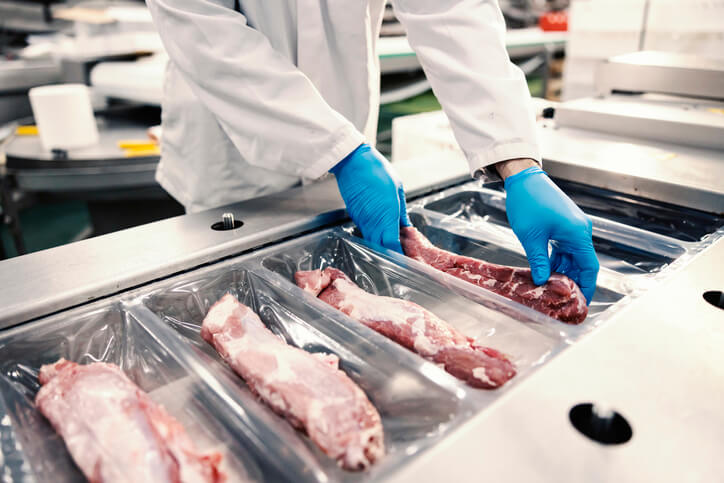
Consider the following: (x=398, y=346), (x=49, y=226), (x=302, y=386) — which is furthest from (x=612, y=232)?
(x=49, y=226)

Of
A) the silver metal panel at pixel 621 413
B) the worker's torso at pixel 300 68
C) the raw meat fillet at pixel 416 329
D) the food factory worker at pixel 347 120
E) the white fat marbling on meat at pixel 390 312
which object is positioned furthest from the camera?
the worker's torso at pixel 300 68

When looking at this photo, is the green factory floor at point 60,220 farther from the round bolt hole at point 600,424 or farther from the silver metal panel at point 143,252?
the round bolt hole at point 600,424

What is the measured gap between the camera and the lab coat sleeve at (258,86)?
1209mm

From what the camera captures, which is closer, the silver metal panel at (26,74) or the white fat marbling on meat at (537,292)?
the white fat marbling on meat at (537,292)

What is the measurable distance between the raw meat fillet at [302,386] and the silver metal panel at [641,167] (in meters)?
1.05

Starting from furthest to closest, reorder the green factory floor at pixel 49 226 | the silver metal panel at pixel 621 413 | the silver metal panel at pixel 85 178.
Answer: the green factory floor at pixel 49 226 < the silver metal panel at pixel 85 178 < the silver metal panel at pixel 621 413

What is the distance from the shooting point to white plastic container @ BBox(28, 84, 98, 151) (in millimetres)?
2543

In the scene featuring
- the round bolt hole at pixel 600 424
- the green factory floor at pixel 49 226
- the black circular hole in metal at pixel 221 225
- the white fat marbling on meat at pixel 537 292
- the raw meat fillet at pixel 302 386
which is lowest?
the green factory floor at pixel 49 226

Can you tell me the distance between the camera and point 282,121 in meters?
1.23

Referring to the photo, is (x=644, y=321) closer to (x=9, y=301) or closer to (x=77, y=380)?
(x=77, y=380)

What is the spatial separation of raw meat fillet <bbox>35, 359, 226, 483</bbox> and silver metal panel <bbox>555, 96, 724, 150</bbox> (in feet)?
5.65

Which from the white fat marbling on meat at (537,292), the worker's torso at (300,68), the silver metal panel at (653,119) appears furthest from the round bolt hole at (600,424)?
the silver metal panel at (653,119)

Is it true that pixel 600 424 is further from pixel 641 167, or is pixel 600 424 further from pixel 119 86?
pixel 119 86

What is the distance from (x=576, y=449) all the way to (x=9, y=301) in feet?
2.90
